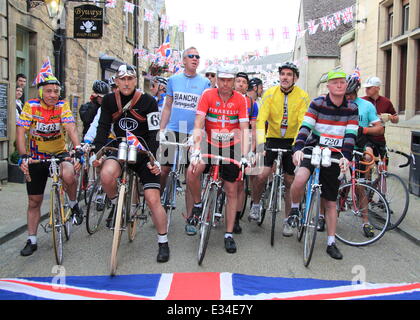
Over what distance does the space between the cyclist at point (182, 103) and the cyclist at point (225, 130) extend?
78 cm

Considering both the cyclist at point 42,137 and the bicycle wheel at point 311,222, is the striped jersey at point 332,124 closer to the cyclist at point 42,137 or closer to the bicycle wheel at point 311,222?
the bicycle wheel at point 311,222

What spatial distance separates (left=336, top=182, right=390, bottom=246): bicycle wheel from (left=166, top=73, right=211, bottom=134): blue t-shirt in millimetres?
2192

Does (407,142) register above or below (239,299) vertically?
above

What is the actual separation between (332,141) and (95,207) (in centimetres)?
305

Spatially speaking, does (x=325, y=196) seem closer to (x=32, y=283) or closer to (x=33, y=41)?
(x=32, y=283)

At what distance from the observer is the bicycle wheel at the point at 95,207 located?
564cm

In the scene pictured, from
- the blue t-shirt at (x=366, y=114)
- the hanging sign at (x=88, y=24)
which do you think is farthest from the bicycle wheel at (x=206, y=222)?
the hanging sign at (x=88, y=24)

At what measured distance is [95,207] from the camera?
5812 millimetres

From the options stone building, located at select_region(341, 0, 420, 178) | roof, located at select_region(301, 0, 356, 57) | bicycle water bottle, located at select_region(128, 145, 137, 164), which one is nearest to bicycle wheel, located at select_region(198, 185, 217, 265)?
bicycle water bottle, located at select_region(128, 145, 137, 164)

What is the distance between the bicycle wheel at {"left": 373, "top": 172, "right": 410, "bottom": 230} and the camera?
589 centimetres

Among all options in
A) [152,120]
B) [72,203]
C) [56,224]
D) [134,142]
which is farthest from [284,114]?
[56,224]
